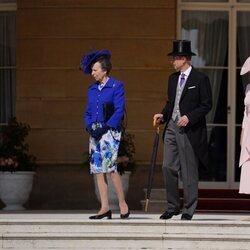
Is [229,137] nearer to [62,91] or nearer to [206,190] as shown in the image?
[206,190]

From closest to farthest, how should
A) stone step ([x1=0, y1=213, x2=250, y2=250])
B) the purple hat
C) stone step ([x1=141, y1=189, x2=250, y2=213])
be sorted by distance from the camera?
1. stone step ([x1=0, y1=213, x2=250, y2=250])
2. the purple hat
3. stone step ([x1=141, y1=189, x2=250, y2=213])

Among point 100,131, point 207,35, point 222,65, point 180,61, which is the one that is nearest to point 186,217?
point 100,131

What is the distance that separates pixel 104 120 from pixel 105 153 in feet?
1.10

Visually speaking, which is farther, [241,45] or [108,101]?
[241,45]

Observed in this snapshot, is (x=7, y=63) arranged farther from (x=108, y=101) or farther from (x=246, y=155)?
(x=246, y=155)

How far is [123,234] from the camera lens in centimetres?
1071

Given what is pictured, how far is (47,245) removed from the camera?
1077 cm

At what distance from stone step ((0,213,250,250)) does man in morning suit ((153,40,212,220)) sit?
37 cm

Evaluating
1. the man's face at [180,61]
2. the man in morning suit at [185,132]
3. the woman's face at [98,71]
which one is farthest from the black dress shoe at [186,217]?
the woman's face at [98,71]

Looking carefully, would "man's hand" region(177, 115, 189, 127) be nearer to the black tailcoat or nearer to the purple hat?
the black tailcoat

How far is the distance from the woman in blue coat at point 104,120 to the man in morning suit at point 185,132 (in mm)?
474

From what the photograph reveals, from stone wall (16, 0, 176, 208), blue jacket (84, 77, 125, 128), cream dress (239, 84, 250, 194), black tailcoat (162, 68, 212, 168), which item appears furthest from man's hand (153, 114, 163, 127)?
stone wall (16, 0, 176, 208)

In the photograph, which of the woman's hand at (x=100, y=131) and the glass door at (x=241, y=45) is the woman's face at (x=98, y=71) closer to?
the woman's hand at (x=100, y=131)

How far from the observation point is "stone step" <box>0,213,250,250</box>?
10.7 meters
